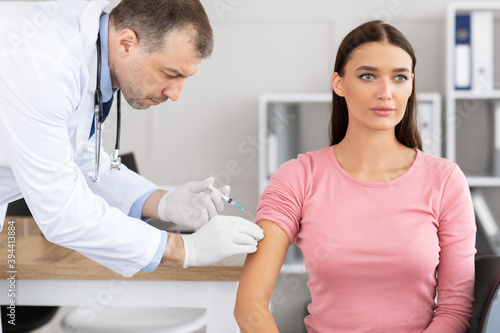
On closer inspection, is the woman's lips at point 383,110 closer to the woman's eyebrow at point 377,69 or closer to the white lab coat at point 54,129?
the woman's eyebrow at point 377,69

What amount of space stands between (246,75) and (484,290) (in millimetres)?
2246

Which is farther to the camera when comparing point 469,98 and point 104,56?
→ point 469,98

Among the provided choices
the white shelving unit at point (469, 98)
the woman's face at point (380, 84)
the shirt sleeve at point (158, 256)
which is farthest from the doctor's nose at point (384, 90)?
the white shelving unit at point (469, 98)

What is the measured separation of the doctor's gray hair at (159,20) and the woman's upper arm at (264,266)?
0.47 m

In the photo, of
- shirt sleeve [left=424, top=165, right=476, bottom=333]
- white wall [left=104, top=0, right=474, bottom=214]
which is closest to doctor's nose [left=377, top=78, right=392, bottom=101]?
shirt sleeve [left=424, top=165, right=476, bottom=333]

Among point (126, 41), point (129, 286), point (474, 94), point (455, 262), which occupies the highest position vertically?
point (126, 41)

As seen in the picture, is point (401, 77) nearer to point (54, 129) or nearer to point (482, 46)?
point (54, 129)

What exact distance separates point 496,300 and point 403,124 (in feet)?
1.66

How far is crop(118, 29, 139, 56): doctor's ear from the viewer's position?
1.30 m

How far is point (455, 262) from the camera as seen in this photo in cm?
123

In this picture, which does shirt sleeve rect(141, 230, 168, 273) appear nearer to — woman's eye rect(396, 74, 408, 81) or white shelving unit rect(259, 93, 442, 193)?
woman's eye rect(396, 74, 408, 81)

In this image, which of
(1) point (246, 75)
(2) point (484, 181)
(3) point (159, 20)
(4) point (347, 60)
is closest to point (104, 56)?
(3) point (159, 20)

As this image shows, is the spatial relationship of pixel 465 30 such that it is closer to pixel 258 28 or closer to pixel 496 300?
pixel 258 28

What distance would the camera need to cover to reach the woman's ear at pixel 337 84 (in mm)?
1421
